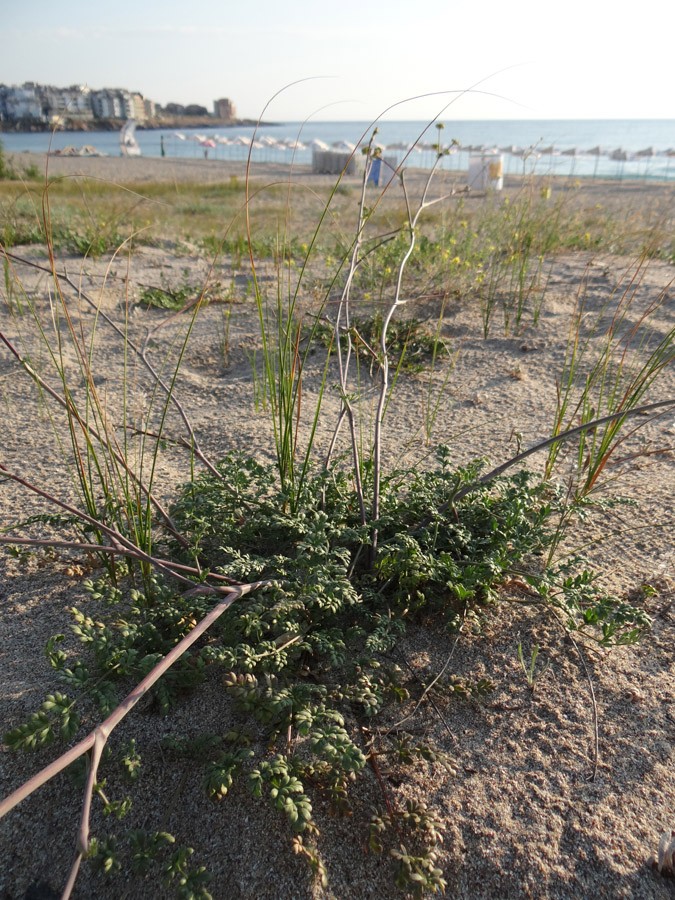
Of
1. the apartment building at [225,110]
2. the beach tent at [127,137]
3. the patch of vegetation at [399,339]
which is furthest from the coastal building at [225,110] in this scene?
the patch of vegetation at [399,339]

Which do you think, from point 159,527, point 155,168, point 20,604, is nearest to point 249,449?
point 159,527

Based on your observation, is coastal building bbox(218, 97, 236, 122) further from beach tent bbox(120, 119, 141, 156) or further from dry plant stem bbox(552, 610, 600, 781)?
dry plant stem bbox(552, 610, 600, 781)

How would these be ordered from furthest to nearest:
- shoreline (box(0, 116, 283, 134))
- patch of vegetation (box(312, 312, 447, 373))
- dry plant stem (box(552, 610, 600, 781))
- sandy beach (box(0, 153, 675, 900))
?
shoreline (box(0, 116, 283, 134)) < patch of vegetation (box(312, 312, 447, 373)) < dry plant stem (box(552, 610, 600, 781)) < sandy beach (box(0, 153, 675, 900))

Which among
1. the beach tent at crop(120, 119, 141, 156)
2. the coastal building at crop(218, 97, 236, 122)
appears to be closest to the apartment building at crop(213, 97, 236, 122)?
the coastal building at crop(218, 97, 236, 122)

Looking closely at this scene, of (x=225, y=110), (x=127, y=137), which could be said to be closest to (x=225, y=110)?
(x=225, y=110)

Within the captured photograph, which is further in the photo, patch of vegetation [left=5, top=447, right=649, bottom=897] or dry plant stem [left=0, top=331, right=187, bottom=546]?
dry plant stem [left=0, top=331, right=187, bottom=546]

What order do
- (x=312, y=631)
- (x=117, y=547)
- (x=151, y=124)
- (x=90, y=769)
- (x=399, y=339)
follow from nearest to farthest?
(x=90, y=769)
(x=117, y=547)
(x=312, y=631)
(x=399, y=339)
(x=151, y=124)

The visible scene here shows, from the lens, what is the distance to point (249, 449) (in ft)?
7.54

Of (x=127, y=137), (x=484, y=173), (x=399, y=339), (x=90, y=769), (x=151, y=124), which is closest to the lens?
(x=90, y=769)

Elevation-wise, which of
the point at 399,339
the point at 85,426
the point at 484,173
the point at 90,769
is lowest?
the point at 399,339

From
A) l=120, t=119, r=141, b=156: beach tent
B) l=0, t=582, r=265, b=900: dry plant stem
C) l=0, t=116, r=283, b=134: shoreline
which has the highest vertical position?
l=0, t=116, r=283, b=134: shoreline

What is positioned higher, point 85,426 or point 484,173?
point 484,173

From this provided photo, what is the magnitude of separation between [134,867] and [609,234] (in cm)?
632

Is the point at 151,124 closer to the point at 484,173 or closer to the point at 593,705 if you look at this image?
the point at 484,173
